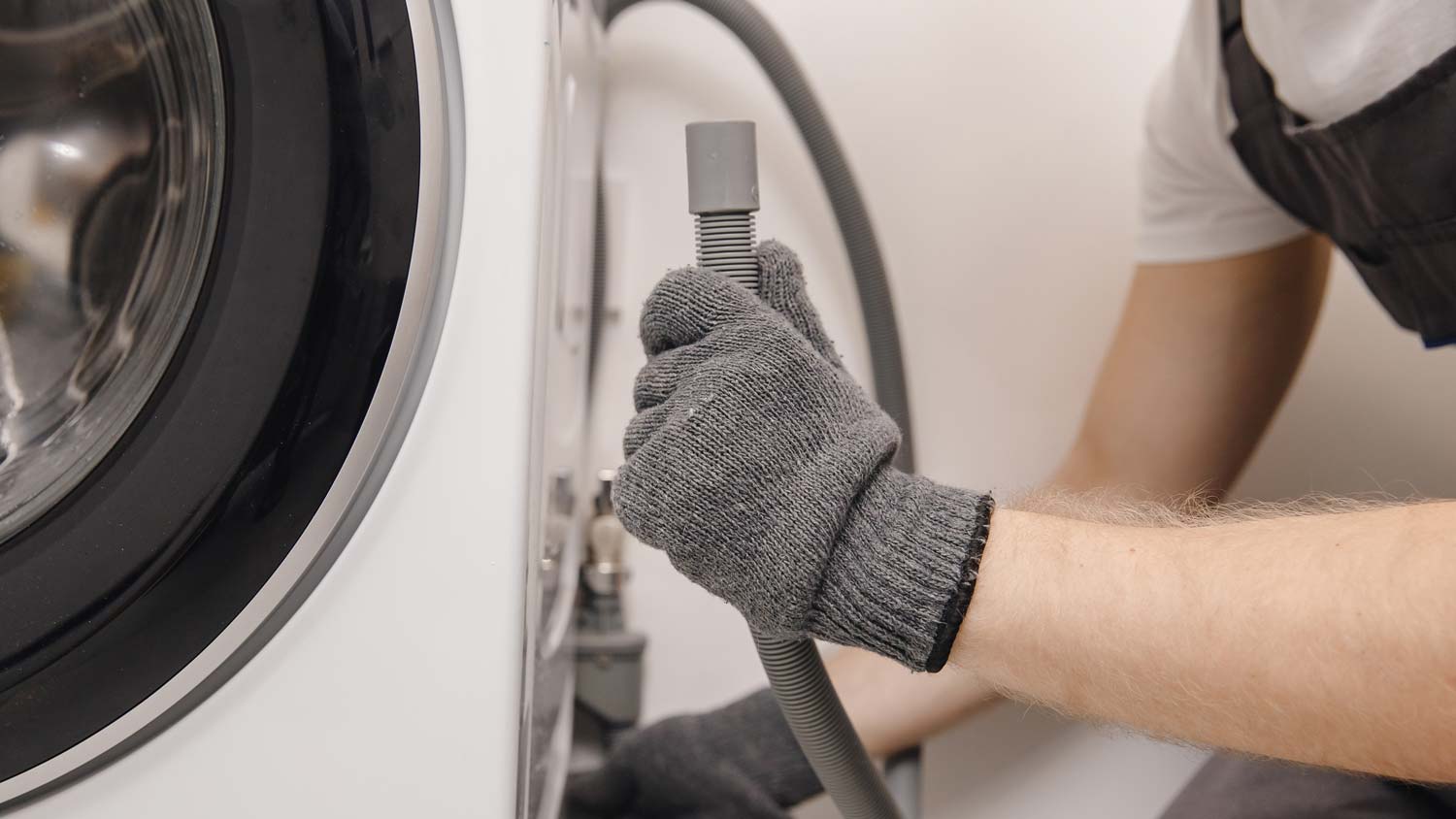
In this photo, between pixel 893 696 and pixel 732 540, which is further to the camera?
pixel 893 696

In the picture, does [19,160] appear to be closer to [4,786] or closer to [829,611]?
[4,786]

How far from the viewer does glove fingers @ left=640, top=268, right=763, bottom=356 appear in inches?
18.9

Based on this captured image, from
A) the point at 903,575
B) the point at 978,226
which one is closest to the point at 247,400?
the point at 903,575

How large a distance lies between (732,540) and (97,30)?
438 millimetres

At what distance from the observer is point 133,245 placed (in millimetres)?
518

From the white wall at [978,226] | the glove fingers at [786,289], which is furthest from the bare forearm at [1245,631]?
the white wall at [978,226]

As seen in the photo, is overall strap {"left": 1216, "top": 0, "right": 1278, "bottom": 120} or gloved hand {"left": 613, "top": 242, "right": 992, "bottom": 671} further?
overall strap {"left": 1216, "top": 0, "right": 1278, "bottom": 120}

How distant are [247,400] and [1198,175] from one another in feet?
2.52

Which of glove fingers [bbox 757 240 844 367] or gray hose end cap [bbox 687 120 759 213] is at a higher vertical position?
gray hose end cap [bbox 687 120 759 213]

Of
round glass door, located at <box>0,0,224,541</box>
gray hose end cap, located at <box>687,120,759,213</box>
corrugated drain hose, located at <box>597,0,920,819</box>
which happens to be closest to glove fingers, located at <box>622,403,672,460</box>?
gray hose end cap, located at <box>687,120,759,213</box>

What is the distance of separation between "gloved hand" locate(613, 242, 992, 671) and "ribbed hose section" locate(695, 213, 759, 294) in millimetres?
14

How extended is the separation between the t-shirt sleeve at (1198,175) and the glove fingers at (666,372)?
0.54 meters

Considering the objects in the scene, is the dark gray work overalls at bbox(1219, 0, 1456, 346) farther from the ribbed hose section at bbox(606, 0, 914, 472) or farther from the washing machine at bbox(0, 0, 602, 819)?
the washing machine at bbox(0, 0, 602, 819)

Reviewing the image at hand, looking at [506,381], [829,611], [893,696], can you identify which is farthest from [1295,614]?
[893,696]
